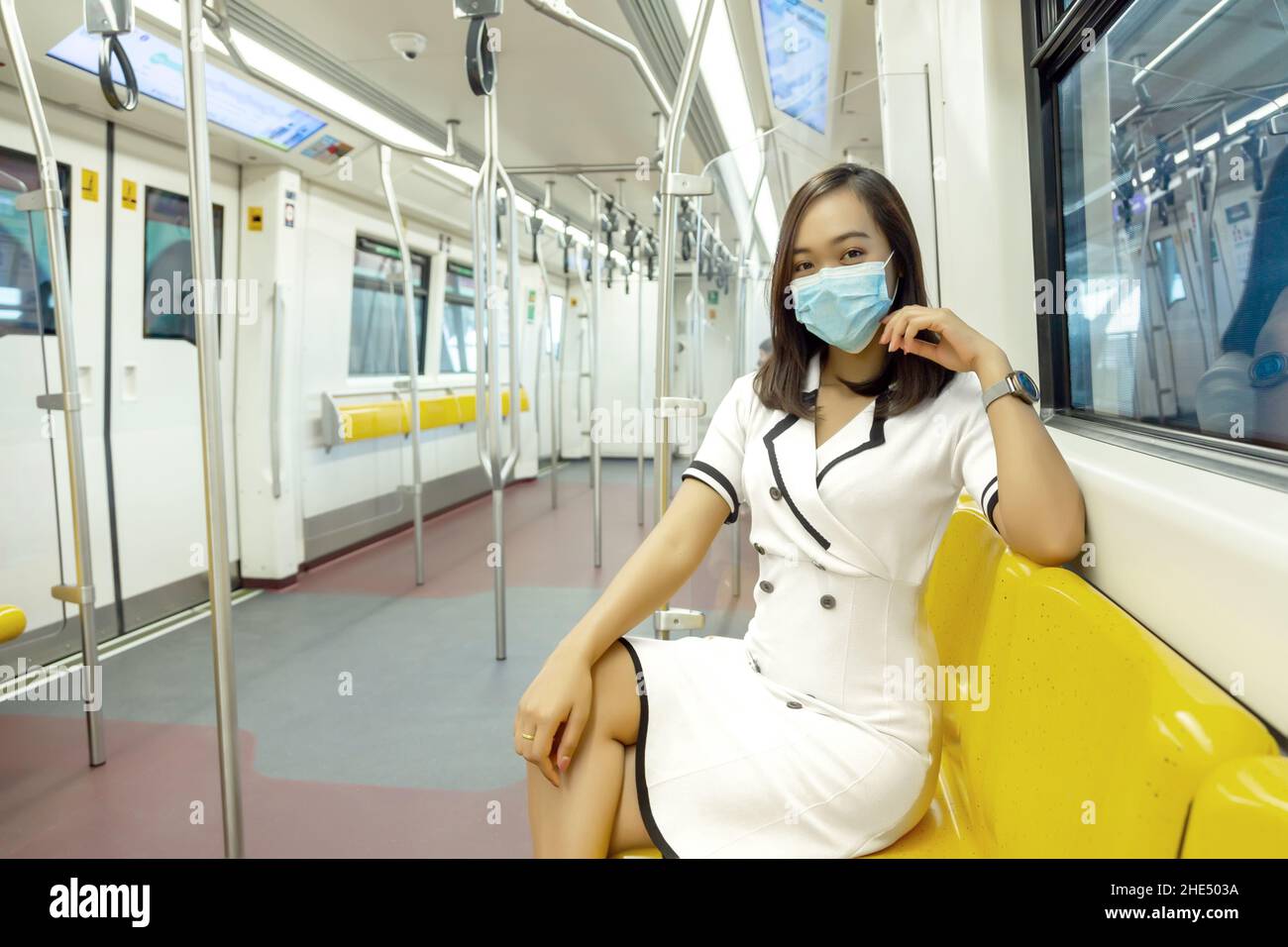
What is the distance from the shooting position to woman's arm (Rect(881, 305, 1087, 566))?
4.00 feet

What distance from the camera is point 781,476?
1445mm

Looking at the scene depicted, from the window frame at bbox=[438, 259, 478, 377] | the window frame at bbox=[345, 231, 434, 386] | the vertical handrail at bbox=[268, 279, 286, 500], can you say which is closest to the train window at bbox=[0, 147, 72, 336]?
the vertical handrail at bbox=[268, 279, 286, 500]

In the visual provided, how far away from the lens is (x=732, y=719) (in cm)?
134

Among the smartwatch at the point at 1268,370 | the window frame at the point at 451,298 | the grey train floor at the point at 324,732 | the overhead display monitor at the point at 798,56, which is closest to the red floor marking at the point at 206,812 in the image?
the grey train floor at the point at 324,732

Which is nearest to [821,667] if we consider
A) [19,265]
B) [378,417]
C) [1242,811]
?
[1242,811]

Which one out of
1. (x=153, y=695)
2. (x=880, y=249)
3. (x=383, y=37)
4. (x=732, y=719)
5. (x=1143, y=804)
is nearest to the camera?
(x=1143, y=804)

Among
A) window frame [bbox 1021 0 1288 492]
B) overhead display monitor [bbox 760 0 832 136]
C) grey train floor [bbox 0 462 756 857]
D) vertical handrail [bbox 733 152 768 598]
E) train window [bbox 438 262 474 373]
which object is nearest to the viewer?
window frame [bbox 1021 0 1288 492]

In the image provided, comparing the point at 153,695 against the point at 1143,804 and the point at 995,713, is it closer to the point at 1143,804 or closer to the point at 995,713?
the point at 995,713

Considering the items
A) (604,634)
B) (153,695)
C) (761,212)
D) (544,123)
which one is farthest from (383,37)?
(604,634)

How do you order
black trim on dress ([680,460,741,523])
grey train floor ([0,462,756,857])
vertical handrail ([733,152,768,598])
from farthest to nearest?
1. grey train floor ([0,462,756,857])
2. vertical handrail ([733,152,768,598])
3. black trim on dress ([680,460,741,523])

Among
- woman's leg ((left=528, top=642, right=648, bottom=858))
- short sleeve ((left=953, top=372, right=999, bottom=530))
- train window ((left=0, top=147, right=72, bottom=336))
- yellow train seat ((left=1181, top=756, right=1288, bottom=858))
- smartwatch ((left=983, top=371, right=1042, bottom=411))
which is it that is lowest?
woman's leg ((left=528, top=642, right=648, bottom=858))

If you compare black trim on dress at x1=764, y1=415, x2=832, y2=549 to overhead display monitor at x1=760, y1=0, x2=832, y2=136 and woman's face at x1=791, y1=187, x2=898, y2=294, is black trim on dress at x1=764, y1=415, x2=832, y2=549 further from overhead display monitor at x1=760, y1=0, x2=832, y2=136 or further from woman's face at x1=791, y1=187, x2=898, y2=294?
overhead display monitor at x1=760, y1=0, x2=832, y2=136

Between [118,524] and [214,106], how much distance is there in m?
2.12

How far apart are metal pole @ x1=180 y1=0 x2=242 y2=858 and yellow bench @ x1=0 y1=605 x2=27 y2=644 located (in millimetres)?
978
